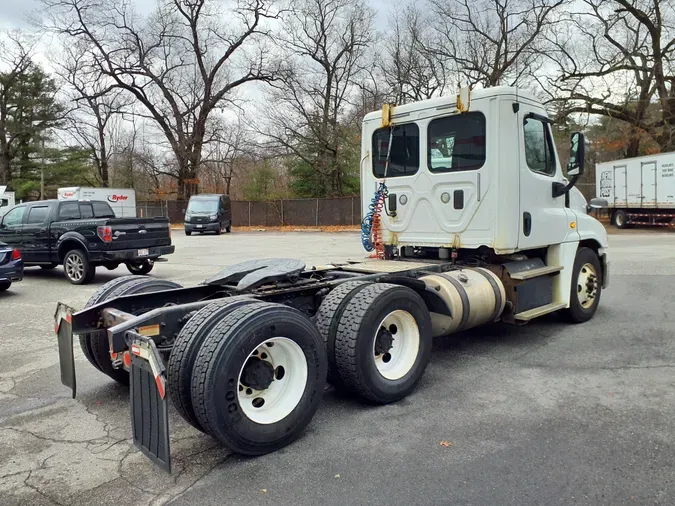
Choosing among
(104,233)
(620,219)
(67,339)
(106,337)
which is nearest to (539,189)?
(106,337)

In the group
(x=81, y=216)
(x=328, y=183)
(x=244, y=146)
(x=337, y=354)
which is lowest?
(x=337, y=354)

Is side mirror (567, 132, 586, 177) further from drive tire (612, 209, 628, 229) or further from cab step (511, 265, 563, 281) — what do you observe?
drive tire (612, 209, 628, 229)

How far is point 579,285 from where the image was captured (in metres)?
6.91

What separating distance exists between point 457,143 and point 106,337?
4.04 meters

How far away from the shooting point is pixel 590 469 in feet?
10.6

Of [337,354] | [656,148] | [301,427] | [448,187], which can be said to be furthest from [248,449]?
[656,148]

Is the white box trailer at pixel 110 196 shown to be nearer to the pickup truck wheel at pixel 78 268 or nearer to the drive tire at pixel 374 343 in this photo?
the pickup truck wheel at pixel 78 268

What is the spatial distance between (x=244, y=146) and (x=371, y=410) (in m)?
35.9

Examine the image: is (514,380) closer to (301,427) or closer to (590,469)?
(590,469)

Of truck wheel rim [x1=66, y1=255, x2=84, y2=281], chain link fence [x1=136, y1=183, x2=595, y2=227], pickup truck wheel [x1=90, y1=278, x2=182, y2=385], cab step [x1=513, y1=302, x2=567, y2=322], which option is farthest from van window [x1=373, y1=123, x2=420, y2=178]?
chain link fence [x1=136, y1=183, x2=595, y2=227]

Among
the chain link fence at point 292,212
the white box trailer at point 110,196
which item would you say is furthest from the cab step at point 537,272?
the white box trailer at point 110,196

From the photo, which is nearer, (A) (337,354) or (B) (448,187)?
(A) (337,354)

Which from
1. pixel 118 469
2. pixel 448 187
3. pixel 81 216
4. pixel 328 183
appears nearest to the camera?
pixel 118 469

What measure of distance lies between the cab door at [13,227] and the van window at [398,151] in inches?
385
